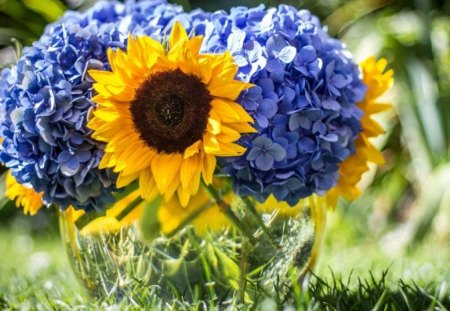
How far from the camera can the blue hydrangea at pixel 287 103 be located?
3.87 ft

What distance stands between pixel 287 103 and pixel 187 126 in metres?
0.15

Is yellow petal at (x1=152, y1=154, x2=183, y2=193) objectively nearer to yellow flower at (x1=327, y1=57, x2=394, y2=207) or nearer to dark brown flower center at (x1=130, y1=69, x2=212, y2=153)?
dark brown flower center at (x1=130, y1=69, x2=212, y2=153)

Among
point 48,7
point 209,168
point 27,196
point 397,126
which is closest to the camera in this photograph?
point 209,168

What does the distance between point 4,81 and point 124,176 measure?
272mm

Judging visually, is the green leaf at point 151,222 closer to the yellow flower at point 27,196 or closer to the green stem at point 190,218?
the green stem at point 190,218

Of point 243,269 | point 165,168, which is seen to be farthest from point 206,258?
point 165,168

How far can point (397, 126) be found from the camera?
2900 millimetres

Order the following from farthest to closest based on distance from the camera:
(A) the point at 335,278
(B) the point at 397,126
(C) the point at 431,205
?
(B) the point at 397,126
(C) the point at 431,205
(A) the point at 335,278

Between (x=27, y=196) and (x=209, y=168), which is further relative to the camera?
(x=27, y=196)

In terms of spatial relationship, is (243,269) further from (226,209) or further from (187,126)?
(187,126)

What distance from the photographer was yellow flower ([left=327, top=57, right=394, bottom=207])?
4.52ft

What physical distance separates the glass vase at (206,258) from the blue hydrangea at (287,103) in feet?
0.21

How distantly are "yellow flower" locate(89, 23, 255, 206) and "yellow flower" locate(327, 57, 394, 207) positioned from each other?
0.96 ft

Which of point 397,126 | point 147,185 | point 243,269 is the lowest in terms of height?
point 397,126
